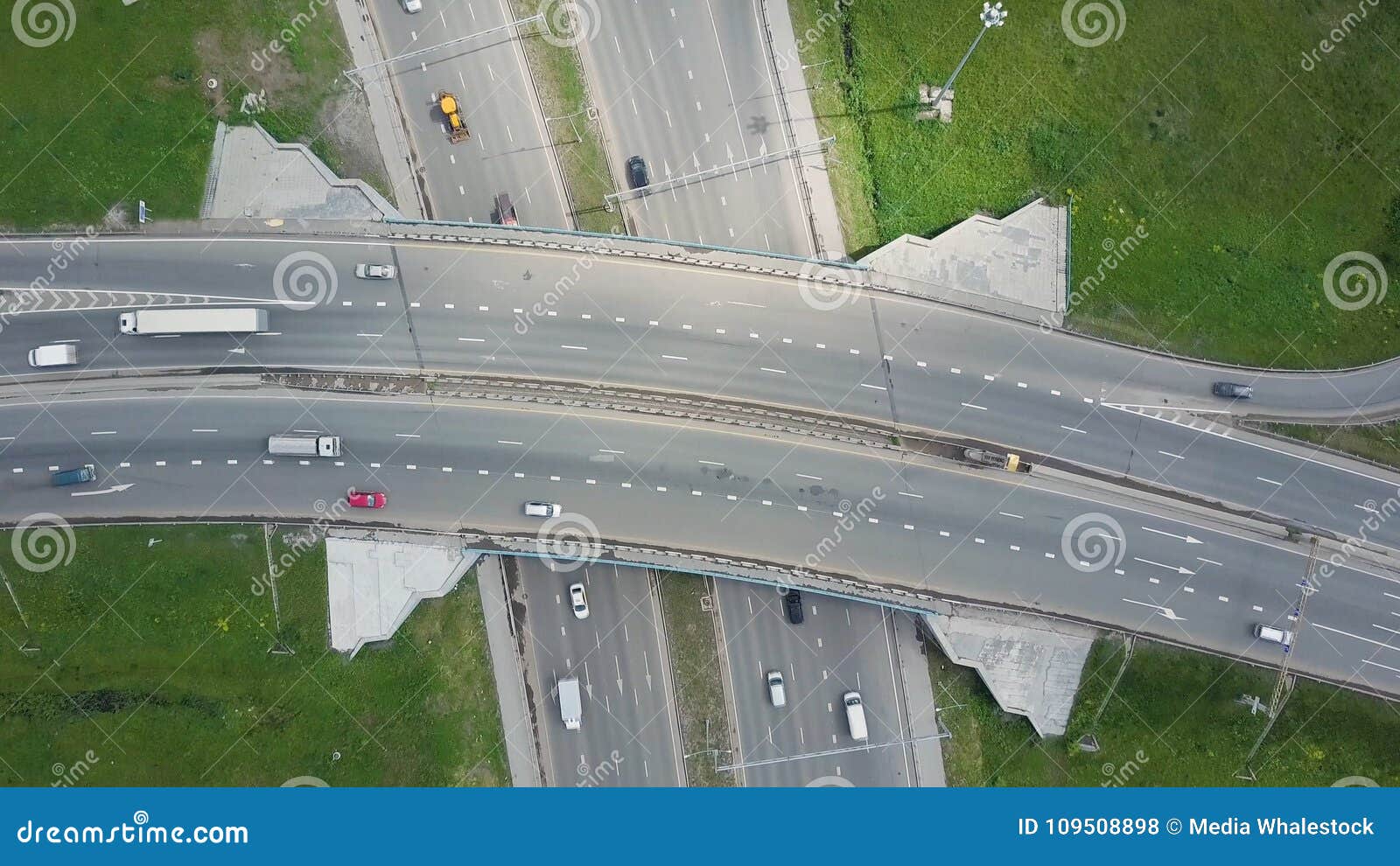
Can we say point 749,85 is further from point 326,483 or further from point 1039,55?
point 326,483

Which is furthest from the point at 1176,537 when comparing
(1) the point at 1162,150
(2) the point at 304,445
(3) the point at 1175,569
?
(2) the point at 304,445

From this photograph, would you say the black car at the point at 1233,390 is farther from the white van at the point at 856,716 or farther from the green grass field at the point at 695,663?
the green grass field at the point at 695,663

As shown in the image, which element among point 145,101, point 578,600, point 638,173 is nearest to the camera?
point 578,600

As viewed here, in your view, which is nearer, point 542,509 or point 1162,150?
point 542,509

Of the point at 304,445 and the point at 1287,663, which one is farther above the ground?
the point at 304,445

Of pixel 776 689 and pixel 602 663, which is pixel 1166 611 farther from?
pixel 602 663

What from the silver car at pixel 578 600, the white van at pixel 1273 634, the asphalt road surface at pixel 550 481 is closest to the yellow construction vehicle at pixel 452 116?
the asphalt road surface at pixel 550 481

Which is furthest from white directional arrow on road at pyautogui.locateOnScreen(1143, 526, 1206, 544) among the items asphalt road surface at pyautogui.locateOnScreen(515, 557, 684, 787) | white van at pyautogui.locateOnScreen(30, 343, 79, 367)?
white van at pyautogui.locateOnScreen(30, 343, 79, 367)
